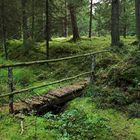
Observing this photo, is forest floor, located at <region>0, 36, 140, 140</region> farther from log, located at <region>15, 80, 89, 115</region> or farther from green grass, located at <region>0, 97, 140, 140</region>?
log, located at <region>15, 80, 89, 115</region>

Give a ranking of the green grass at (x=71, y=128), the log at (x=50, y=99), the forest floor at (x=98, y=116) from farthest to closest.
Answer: the log at (x=50, y=99)
the forest floor at (x=98, y=116)
the green grass at (x=71, y=128)

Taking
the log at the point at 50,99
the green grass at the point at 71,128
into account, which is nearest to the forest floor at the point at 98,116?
the green grass at the point at 71,128

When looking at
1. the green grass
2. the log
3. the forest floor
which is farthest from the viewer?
the log

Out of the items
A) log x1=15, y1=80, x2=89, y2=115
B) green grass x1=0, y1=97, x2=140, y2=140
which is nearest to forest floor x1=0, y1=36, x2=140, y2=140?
green grass x1=0, y1=97, x2=140, y2=140

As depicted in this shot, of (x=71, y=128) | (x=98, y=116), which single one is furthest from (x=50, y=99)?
(x=71, y=128)

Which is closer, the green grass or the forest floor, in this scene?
the green grass

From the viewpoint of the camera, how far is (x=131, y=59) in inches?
401

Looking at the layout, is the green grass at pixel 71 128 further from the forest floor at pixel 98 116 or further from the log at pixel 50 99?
the log at pixel 50 99

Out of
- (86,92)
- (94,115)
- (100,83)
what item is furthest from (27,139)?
(100,83)

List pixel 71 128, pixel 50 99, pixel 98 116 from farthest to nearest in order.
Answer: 1. pixel 50 99
2. pixel 98 116
3. pixel 71 128

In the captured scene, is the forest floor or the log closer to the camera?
the forest floor

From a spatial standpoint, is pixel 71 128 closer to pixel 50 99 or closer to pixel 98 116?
pixel 98 116

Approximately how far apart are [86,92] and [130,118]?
2468mm

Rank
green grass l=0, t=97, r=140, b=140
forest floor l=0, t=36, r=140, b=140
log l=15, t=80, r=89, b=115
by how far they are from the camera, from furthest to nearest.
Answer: log l=15, t=80, r=89, b=115 < forest floor l=0, t=36, r=140, b=140 < green grass l=0, t=97, r=140, b=140
